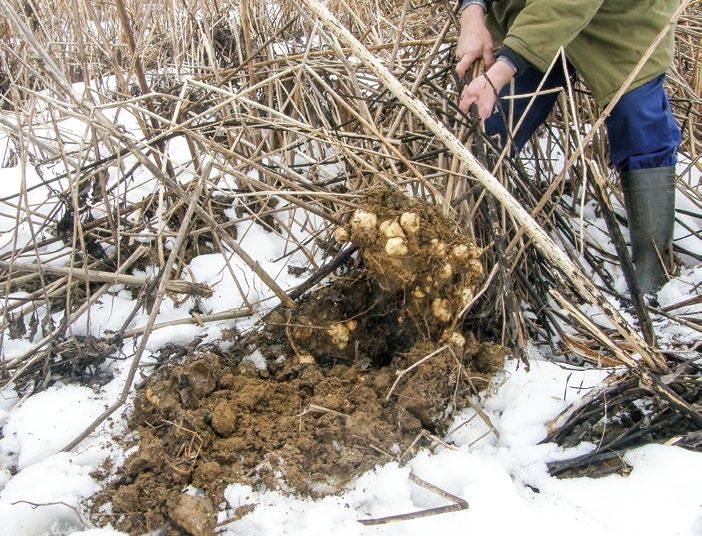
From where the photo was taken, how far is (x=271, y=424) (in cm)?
145

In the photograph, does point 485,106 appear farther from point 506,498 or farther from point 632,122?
point 506,498

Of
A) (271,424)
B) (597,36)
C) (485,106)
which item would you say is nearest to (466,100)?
(485,106)

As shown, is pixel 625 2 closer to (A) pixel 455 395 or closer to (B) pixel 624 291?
(B) pixel 624 291

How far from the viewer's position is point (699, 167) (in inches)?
103

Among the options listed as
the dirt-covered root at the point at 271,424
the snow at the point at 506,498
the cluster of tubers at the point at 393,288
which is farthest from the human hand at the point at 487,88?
the snow at the point at 506,498

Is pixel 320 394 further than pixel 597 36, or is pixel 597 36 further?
pixel 597 36

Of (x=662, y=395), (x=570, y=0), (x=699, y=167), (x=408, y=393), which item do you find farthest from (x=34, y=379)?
(x=699, y=167)

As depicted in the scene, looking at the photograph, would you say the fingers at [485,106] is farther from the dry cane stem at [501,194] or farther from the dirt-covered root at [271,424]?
the dirt-covered root at [271,424]

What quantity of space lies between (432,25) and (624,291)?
1.52 meters

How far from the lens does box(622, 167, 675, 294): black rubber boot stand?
2.12 meters

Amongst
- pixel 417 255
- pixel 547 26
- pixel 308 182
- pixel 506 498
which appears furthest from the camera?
pixel 308 182

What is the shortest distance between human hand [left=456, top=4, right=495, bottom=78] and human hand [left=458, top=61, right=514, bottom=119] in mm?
201

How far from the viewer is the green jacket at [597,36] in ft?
5.87

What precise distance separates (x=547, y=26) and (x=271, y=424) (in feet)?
4.65
